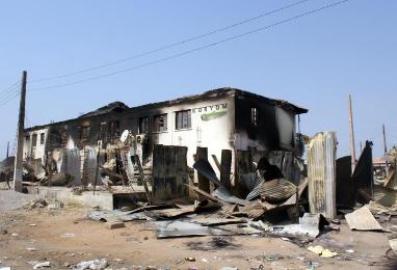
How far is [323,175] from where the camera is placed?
42.3 feet

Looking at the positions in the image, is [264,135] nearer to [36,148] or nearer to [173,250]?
[173,250]

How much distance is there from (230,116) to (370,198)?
8477 mm

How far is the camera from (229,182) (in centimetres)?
1619

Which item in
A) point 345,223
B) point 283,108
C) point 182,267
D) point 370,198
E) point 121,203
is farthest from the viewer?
point 283,108

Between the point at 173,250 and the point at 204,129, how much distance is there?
1356 centimetres

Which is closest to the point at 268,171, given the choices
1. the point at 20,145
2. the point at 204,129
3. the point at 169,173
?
the point at 169,173

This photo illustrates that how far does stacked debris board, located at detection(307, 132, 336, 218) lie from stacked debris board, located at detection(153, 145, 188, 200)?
4.88 metres

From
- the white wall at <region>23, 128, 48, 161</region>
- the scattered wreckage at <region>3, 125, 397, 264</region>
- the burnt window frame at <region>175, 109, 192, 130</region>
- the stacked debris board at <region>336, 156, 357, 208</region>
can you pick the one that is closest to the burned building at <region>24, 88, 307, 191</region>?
the burnt window frame at <region>175, 109, 192, 130</region>

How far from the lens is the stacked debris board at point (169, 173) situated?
1554cm

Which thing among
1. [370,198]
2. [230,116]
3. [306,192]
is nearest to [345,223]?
[306,192]

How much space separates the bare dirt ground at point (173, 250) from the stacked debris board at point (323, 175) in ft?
3.79

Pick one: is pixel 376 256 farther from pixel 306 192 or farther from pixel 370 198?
pixel 370 198

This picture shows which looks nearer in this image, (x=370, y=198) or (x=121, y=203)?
(x=370, y=198)

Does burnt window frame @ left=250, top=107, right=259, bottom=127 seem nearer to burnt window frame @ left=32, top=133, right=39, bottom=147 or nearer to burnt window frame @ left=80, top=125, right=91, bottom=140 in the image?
burnt window frame @ left=80, top=125, right=91, bottom=140
